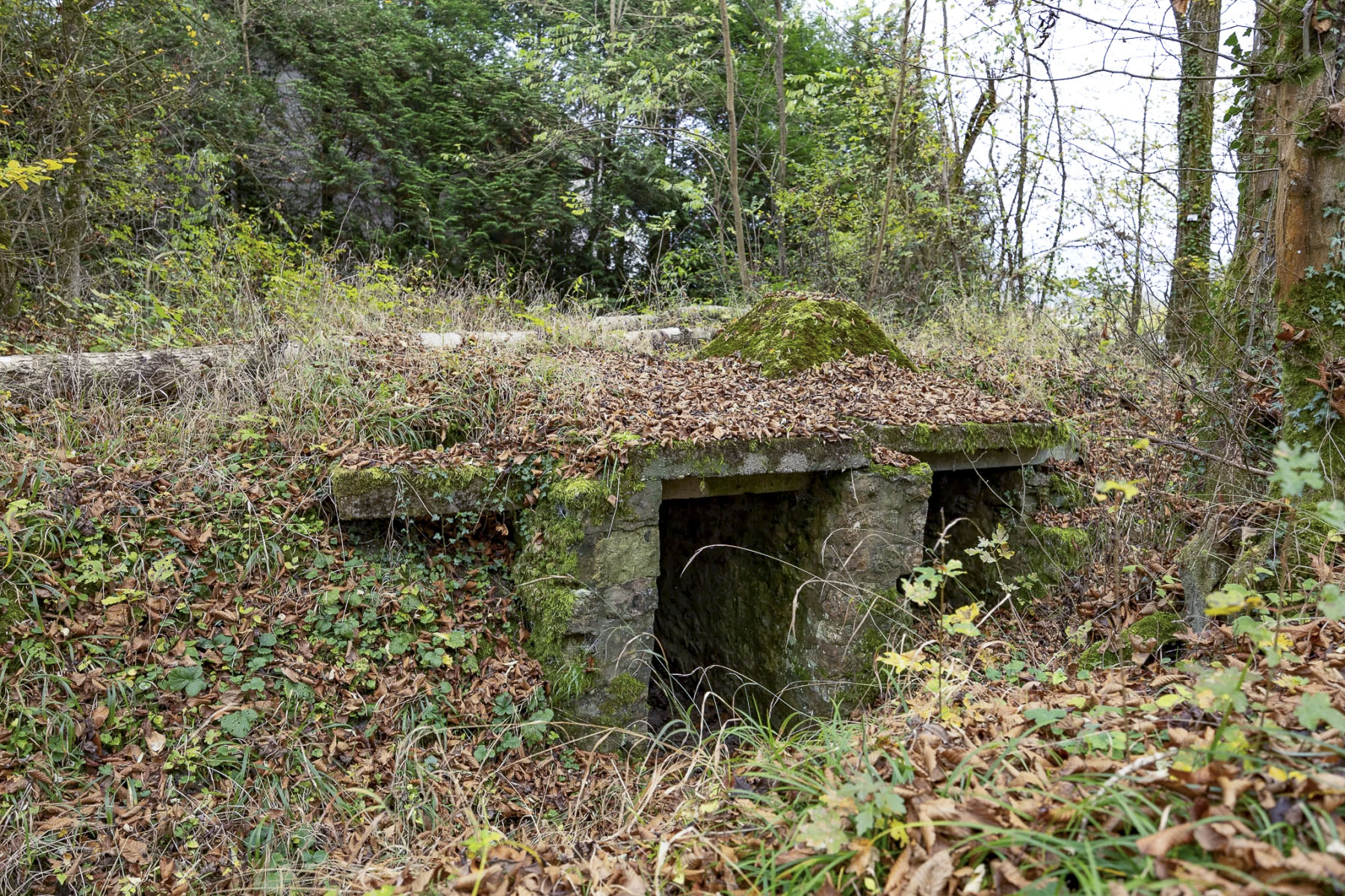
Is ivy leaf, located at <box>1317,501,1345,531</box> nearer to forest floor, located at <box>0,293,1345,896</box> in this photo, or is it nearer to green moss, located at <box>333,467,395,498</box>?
forest floor, located at <box>0,293,1345,896</box>

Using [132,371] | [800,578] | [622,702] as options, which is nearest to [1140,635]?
[800,578]

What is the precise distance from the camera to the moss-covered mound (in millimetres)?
5691

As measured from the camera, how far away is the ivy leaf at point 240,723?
3.12m

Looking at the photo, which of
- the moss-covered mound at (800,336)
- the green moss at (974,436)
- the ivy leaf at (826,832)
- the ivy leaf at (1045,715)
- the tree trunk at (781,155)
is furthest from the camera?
the tree trunk at (781,155)

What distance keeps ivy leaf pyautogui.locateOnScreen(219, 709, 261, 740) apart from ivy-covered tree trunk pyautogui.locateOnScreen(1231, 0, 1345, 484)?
453 centimetres

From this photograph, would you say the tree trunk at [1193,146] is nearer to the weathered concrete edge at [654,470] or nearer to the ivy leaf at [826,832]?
the weathered concrete edge at [654,470]

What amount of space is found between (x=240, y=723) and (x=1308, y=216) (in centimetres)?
501

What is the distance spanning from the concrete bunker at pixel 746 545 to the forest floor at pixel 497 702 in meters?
0.21

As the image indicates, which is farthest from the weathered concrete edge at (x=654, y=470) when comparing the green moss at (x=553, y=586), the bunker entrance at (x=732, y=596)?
the bunker entrance at (x=732, y=596)

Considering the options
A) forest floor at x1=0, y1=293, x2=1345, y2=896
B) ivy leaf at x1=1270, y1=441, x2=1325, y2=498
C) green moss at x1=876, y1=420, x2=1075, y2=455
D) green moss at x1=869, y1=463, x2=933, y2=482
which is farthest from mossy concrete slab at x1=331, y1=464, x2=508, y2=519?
ivy leaf at x1=1270, y1=441, x2=1325, y2=498

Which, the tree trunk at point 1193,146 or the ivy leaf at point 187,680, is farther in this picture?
the tree trunk at point 1193,146

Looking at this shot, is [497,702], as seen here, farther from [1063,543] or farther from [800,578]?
[1063,543]

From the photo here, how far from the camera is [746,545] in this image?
5016mm

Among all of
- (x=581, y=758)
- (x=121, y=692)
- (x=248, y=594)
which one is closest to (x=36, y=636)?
(x=121, y=692)
